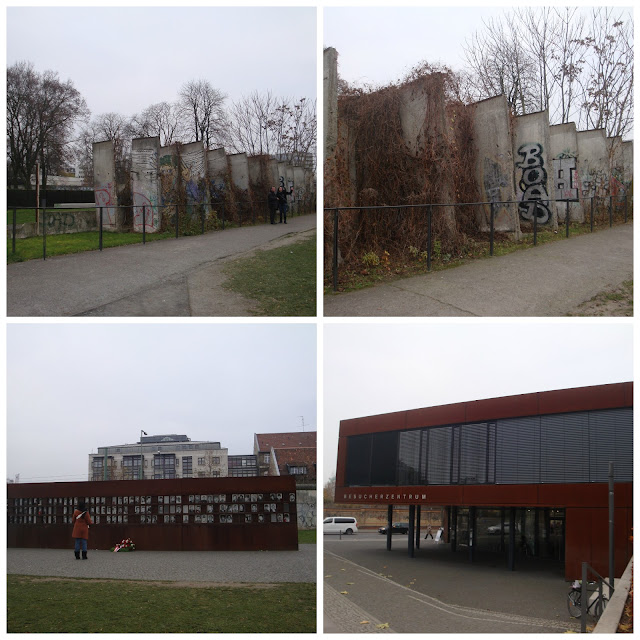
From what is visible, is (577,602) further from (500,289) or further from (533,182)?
(533,182)

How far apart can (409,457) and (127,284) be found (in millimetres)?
9068

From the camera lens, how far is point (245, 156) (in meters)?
24.7

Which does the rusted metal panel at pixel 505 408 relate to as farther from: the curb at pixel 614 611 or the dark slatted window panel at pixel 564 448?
the curb at pixel 614 611

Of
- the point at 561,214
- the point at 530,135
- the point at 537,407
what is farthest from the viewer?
the point at 561,214

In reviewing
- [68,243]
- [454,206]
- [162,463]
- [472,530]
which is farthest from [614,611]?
[162,463]

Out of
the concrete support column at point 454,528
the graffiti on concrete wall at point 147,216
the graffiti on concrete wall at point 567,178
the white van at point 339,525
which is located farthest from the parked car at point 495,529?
the white van at point 339,525

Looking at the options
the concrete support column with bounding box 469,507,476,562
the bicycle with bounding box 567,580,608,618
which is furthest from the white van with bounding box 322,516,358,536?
the bicycle with bounding box 567,580,608,618

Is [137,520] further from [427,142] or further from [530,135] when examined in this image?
[530,135]

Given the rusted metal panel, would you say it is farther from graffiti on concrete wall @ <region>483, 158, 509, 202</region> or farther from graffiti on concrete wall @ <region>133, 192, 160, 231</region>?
graffiti on concrete wall @ <region>133, 192, 160, 231</region>

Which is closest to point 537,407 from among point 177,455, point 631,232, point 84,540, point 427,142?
point 427,142

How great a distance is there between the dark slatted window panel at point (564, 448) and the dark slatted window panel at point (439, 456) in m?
2.75

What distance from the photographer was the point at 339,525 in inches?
1484

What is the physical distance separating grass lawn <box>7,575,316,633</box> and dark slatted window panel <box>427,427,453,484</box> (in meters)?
7.25

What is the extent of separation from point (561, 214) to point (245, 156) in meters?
10.9
